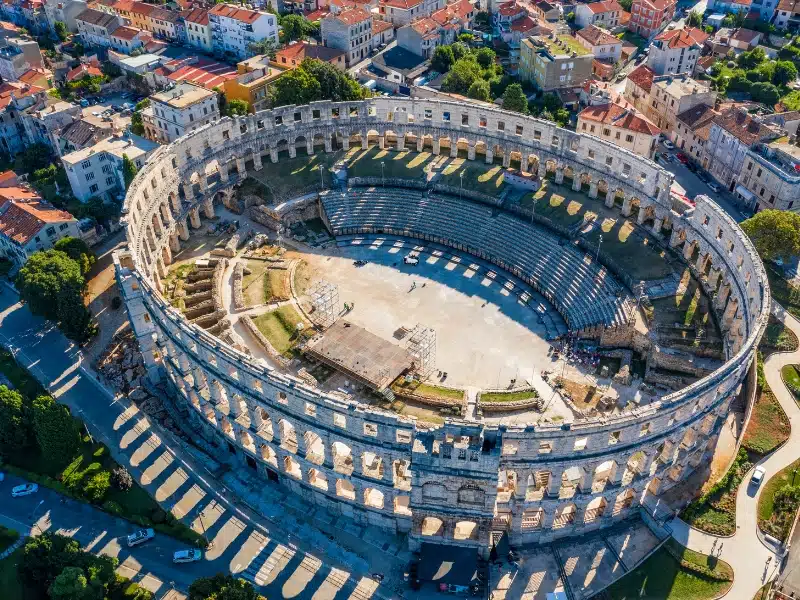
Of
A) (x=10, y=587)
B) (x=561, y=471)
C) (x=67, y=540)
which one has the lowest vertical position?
(x=10, y=587)

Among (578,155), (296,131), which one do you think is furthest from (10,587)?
(578,155)

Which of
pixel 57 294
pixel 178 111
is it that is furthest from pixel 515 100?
pixel 57 294

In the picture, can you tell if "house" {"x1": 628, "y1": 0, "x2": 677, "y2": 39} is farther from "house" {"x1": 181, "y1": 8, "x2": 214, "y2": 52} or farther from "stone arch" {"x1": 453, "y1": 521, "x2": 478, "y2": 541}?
"stone arch" {"x1": 453, "y1": 521, "x2": 478, "y2": 541}

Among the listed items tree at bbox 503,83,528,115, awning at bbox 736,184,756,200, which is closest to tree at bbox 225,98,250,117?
tree at bbox 503,83,528,115

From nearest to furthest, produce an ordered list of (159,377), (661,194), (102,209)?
(159,377), (661,194), (102,209)

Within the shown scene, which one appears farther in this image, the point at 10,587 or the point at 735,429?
the point at 735,429

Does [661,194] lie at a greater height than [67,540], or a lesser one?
greater

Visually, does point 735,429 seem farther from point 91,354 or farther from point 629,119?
point 91,354
